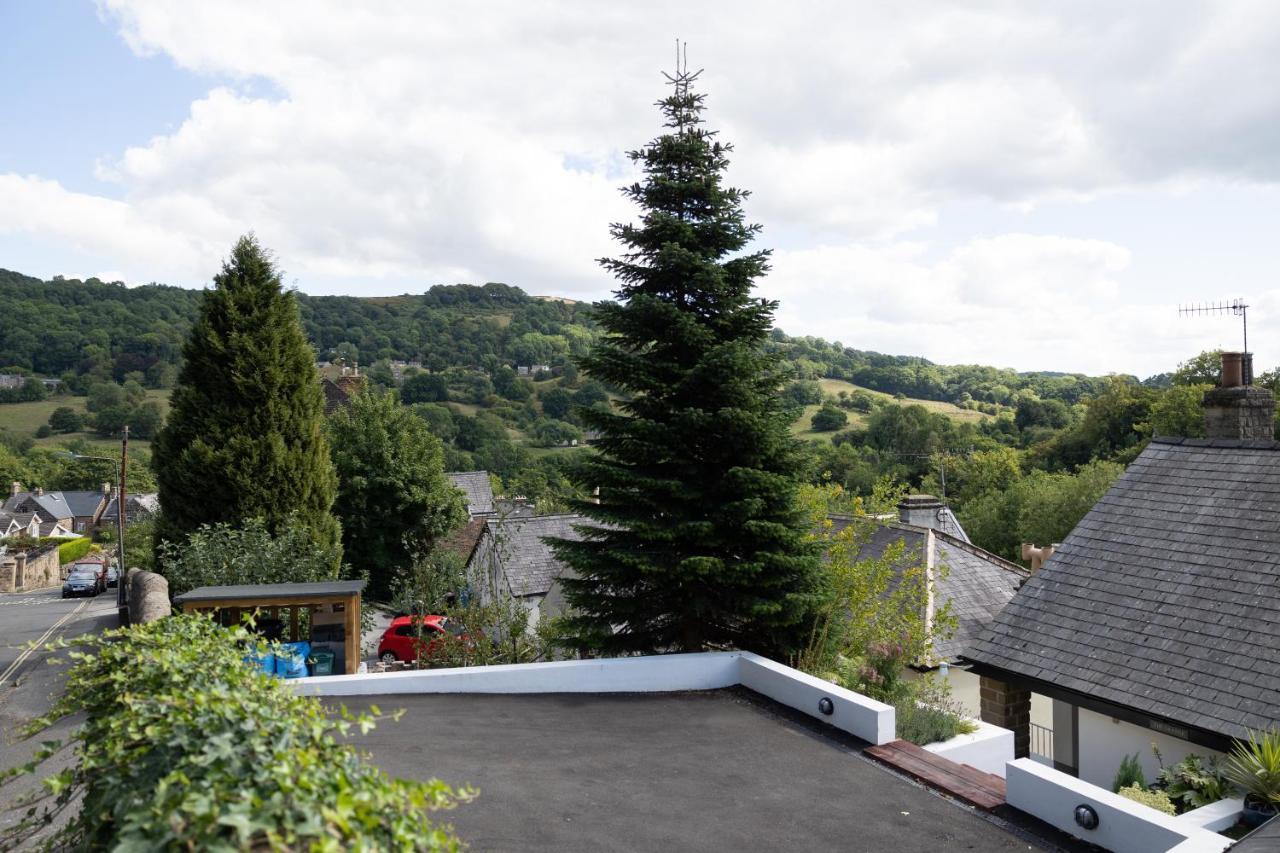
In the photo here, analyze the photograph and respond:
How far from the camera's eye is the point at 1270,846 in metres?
4.75

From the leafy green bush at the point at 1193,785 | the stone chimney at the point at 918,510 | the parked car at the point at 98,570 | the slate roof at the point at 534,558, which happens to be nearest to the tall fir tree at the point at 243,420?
the slate roof at the point at 534,558

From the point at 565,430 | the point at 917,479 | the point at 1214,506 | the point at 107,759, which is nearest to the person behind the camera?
the point at 107,759

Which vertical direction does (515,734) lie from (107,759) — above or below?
below

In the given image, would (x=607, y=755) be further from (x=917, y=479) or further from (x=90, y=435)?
(x=90, y=435)

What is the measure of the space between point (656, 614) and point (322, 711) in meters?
7.18

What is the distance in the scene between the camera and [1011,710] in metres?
11.5

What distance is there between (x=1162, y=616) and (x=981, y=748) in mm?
3595

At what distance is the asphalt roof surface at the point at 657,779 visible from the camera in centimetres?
→ 521

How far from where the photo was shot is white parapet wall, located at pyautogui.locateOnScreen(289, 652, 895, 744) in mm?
8109

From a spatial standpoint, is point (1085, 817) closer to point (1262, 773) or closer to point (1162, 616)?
point (1262, 773)

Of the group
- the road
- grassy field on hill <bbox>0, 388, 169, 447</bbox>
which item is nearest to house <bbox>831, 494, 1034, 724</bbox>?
the road

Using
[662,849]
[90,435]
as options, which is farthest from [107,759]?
[90,435]

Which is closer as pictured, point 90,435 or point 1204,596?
point 1204,596

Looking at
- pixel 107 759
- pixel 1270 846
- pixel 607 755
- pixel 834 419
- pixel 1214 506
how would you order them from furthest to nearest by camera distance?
pixel 834 419
pixel 1214 506
pixel 607 755
pixel 1270 846
pixel 107 759
